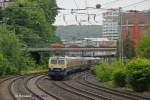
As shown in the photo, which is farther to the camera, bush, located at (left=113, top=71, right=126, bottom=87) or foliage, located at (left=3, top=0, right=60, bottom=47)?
foliage, located at (left=3, top=0, right=60, bottom=47)

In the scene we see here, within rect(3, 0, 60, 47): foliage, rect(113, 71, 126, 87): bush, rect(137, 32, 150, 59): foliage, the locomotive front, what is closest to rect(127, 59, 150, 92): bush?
rect(113, 71, 126, 87): bush

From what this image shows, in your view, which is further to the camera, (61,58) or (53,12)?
(53,12)

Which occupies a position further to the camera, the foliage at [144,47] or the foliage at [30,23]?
the foliage at [30,23]

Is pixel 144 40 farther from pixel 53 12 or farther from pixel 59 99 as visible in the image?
pixel 53 12

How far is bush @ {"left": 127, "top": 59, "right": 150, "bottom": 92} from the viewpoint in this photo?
113 feet

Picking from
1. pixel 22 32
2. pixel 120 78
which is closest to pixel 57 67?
pixel 120 78

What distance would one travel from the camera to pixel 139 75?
34.7 meters

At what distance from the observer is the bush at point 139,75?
34438 mm

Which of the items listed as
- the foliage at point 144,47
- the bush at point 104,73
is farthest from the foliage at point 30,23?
the bush at point 104,73

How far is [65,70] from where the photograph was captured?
5047cm

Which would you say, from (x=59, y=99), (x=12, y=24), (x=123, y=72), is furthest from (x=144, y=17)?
(x=59, y=99)

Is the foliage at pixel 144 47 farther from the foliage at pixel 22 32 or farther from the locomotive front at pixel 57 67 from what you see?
the foliage at pixel 22 32

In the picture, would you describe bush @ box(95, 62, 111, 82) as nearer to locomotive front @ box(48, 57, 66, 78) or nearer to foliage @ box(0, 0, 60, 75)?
locomotive front @ box(48, 57, 66, 78)

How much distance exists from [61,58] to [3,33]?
1845 centimetres
